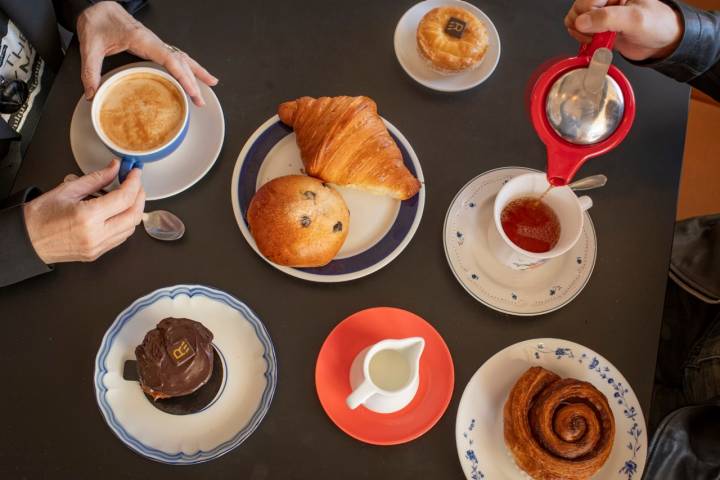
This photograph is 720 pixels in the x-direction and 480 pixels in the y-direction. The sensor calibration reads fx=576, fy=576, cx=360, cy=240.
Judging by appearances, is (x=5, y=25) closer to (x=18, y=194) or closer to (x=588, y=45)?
(x=18, y=194)

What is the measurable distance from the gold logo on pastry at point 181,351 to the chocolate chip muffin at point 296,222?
233 mm

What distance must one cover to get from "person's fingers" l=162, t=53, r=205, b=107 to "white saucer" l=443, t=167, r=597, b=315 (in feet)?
1.96

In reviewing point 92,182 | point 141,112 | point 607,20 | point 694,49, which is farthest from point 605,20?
point 92,182

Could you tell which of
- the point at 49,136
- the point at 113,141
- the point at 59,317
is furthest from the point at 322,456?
the point at 49,136

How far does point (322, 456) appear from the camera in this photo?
3.65ft

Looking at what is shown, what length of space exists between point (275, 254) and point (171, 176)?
12.0 inches

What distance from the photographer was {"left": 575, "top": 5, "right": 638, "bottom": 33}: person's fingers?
1139 mm

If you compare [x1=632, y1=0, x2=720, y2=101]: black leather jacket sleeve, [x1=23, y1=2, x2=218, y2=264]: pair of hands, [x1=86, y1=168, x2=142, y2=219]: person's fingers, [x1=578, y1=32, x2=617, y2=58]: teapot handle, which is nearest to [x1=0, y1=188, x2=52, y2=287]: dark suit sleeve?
[x1=23, y1=2, x2=218, y2=264]: pair of hands

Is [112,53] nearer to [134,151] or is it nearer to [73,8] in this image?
[73,8]

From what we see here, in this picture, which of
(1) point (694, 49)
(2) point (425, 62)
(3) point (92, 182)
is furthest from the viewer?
(2) point (425, 62)

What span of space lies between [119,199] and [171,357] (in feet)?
1.04

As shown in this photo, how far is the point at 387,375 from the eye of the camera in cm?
107

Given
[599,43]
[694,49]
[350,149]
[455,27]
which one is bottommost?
[350,149]

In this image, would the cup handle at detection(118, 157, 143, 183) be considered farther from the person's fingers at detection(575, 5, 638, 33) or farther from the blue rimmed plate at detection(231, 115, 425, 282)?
the person's fingers at detection(575, 5, 638, 33)
